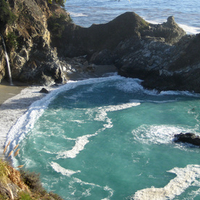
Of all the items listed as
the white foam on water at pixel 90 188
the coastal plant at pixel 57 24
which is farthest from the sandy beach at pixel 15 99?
the coastal plant at pixel 57 24

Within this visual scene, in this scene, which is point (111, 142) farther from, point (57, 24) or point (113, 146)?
point (57, 24)

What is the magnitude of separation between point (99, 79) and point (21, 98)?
9.79 m

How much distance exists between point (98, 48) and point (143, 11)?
4284 centimetres

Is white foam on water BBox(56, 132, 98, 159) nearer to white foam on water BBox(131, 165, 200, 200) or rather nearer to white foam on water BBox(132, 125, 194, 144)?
white foam on water BBox(132, 125, 194, 144)

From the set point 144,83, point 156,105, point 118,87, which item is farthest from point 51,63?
point 156,105

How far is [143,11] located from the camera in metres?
76.8

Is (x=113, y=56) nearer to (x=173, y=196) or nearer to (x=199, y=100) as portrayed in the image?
(x=199, y=100)

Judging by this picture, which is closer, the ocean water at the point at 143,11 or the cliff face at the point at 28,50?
the cliff face at the point at 28,50

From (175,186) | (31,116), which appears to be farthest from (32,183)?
(31,116)

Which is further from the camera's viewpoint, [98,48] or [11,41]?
[98,48]

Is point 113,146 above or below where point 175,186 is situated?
above

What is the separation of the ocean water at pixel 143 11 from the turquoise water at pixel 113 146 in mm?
33291

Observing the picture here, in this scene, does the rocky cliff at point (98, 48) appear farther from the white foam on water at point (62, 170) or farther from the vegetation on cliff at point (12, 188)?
the vegetation on cliff at point (12, 188)

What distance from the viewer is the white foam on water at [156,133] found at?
18.9m
